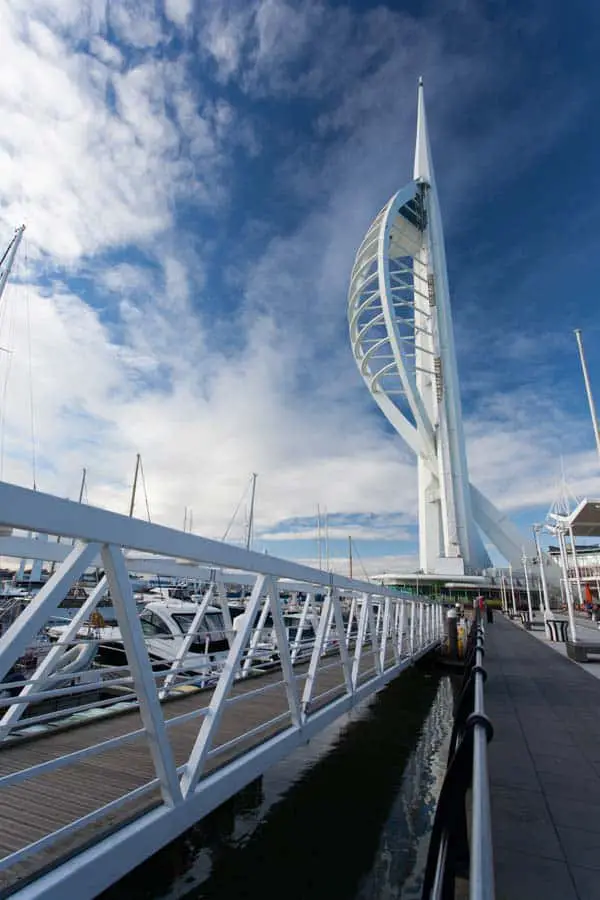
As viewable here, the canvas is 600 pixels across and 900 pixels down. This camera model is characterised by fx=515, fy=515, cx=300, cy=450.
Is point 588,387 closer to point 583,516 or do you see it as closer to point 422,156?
point 583,516

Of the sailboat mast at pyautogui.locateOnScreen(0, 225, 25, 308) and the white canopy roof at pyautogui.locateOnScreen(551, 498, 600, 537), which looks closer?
the sailboat mast at pyautogui.locateOnScreen(0, 225, 25, 308)

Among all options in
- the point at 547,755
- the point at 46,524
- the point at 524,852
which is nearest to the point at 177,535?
the point at 46,524

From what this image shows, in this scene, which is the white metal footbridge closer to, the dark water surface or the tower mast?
the dark water surface

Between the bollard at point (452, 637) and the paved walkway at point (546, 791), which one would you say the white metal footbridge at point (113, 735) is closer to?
the paved walkway at point (546, 791)

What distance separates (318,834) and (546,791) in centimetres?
210

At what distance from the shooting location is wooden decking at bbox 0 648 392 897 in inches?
96.7

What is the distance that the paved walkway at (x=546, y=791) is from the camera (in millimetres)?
2666

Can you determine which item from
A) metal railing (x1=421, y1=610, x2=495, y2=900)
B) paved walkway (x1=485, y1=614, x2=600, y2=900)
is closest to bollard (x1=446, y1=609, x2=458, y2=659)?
paved walkway (x1=485, y1=614, x2=600, y2=900)

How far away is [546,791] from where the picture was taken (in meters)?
3.80

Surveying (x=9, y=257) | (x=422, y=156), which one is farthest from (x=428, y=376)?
(x=9, y=257)

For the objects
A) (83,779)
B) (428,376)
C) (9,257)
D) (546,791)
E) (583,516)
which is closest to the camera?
(83,779)

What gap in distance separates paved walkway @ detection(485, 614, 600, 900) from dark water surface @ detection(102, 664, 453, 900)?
1015 mm

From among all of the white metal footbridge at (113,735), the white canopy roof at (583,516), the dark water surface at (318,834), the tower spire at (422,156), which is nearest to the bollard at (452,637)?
the dark water surface at (318,834)

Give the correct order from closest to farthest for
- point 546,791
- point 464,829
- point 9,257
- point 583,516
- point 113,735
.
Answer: point 464,829, point 546,791, point 113,735, point 9,257, point 583,516
